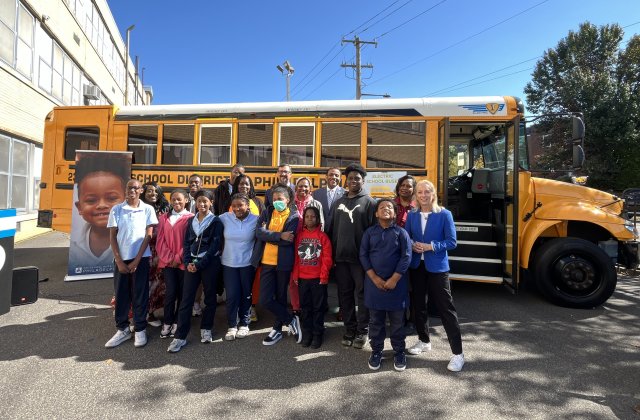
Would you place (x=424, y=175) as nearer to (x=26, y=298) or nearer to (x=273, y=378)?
(x=273, y=378)

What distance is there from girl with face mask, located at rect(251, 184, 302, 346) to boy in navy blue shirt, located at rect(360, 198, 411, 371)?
820mm

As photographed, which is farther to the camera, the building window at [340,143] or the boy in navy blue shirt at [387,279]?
the building window at [340,143]

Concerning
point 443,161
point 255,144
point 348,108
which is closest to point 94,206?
point 255,144

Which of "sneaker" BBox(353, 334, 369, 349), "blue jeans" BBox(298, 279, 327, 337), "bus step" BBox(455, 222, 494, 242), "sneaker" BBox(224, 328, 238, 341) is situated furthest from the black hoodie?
"bus step" BBox(455, 222, 494, 242)

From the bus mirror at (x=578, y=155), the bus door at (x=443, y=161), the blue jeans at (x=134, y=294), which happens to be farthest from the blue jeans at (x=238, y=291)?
the bus mirror at (x=578, y=155)

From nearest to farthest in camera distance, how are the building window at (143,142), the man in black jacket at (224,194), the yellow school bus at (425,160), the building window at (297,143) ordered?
the man in black jacket at (224,194) → the yellow school bus at (425,160) → the building window at (297,143) → the building window at (143,142)

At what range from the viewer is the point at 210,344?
11.5ft

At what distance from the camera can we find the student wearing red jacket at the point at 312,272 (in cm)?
339

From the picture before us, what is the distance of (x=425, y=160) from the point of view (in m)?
5.00

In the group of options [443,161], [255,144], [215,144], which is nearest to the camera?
[443,161]

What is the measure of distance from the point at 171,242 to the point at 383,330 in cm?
223

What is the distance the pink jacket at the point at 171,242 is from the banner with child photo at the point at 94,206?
254 cm

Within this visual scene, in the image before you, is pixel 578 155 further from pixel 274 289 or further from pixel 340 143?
Answer: pixel 274 289

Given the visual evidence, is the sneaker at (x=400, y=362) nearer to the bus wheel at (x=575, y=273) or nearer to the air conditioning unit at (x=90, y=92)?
the bus wheel at (x=575, y=273)
